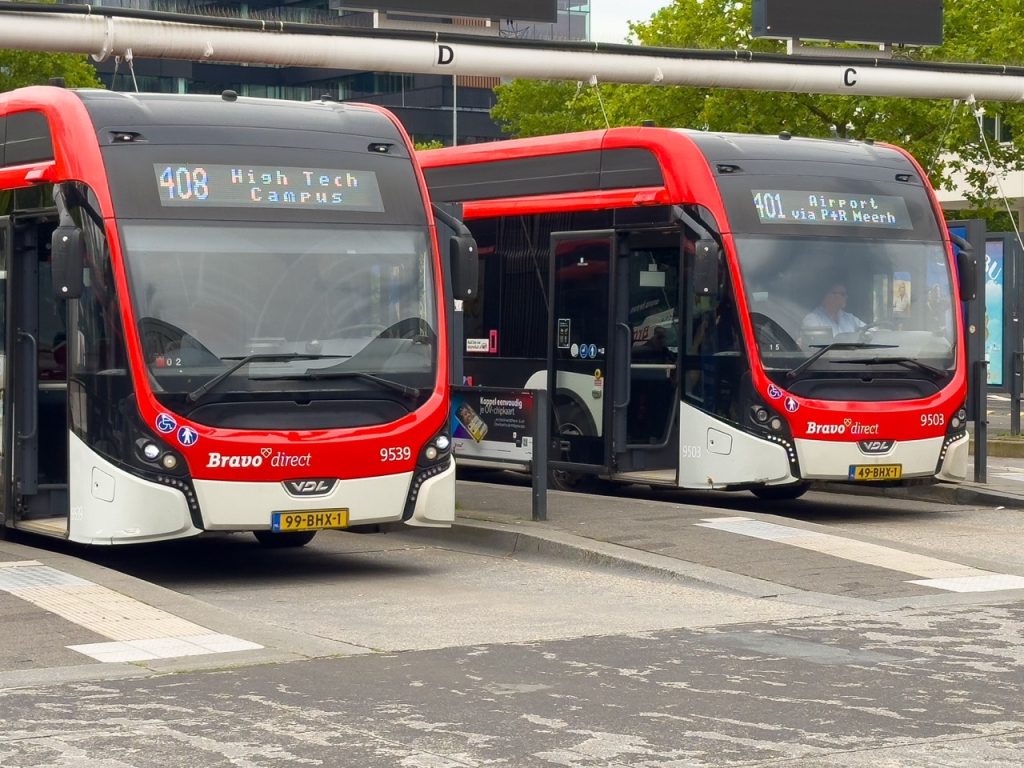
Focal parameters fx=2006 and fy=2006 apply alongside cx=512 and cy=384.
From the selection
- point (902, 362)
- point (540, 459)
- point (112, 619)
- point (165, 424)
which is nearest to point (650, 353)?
point (902, 362)

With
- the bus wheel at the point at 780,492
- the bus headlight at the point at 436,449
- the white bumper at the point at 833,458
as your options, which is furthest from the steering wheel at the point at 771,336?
the bus headlight at the point at 436,449

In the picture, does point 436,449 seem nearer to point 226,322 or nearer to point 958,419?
point 226,322

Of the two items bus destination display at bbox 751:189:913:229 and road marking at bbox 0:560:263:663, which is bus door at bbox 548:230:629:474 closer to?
bus destination display at bbox 751:189:913:229

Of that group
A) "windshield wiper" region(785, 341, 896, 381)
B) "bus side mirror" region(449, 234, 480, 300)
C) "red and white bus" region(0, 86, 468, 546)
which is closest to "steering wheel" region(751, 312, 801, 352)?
"windshield wiper" region(785, 341, 896, 381)

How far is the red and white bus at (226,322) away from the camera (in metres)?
12.2

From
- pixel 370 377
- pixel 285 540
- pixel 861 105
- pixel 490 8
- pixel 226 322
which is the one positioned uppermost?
pixel 490 8

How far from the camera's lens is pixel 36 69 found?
150ft

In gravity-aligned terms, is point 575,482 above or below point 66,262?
below

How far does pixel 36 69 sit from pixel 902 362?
109 ft

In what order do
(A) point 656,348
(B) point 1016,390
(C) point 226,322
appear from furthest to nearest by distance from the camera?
(B) point 1016,390, (A) point 656,348, (C) point 226,322

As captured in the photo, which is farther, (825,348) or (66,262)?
(825,348)

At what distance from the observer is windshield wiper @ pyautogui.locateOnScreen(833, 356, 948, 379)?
1617 centimetres

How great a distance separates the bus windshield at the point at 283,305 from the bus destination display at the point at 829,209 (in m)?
4.14

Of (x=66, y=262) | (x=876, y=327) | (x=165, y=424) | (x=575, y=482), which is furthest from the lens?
(x=575, y=482)
